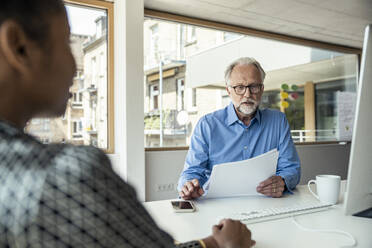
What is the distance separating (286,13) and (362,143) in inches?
131

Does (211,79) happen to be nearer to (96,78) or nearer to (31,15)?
(96,78)

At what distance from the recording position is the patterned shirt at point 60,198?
13.7 inches

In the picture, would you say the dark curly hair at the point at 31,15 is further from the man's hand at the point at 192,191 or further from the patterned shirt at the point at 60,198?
the man's hand at the point at 192,191

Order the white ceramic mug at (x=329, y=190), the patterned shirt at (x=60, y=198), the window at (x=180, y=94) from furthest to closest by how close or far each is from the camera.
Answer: the window at (x=180, y=94), the white ceramic mug at (x=329, y=190), the patterned shirt at (x=60, y=198)

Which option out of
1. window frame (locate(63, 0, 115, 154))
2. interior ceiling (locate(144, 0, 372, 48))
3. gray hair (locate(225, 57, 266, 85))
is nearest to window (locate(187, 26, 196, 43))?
interior ceiling (locate(144, 0, 372, 48))

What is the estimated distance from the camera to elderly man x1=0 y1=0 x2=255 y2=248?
35cm

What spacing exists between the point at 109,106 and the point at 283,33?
2821mm

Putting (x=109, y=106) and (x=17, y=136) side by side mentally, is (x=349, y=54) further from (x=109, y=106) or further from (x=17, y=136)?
(x=17, y=136)

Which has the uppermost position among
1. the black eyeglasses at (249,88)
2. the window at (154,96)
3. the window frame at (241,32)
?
the window frame at (241,32)

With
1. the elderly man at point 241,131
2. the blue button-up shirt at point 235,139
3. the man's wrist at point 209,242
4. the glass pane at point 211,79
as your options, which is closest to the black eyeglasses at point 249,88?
the elderly man at point 241,131

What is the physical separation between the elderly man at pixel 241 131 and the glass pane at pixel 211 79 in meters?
1.61

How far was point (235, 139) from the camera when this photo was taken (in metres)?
1.99

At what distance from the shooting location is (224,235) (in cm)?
71

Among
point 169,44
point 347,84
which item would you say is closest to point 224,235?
point 169,44
